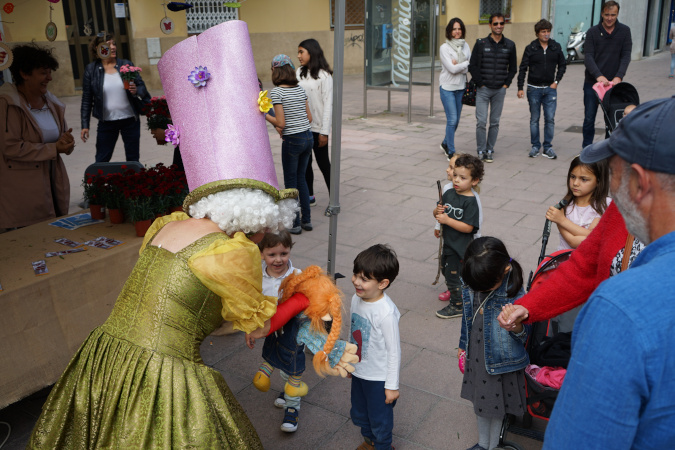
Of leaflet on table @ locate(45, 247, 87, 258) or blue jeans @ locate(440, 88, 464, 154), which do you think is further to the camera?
blue jeans @ locate(440, 88, 464, 154)

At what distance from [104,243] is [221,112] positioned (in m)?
1.66

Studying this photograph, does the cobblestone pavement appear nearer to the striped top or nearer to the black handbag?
the black handbag

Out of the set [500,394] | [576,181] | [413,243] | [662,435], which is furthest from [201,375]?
[413,243]

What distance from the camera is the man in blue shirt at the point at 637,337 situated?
111 centimetres

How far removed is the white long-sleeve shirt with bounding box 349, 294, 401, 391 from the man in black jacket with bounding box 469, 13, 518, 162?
6251 millimetres

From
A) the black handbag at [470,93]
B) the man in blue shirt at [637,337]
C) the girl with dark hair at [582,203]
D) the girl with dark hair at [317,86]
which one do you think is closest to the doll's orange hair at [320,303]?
the man in blue shirt at [637,337]

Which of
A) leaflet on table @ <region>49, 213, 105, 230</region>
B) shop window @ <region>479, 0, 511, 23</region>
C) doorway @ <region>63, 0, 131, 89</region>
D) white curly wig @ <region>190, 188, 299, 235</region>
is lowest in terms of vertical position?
leaflet on table @ <region>49, 213, 105, 230</region>

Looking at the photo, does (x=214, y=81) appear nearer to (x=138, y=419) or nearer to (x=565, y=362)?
(x=138, y=419)

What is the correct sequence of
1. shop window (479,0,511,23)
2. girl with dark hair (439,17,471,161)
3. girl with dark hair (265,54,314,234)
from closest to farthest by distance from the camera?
girl with dark hair (265,54,314,234), girl with dark hair (439,17,471,161), shop window (479,0,511,23)

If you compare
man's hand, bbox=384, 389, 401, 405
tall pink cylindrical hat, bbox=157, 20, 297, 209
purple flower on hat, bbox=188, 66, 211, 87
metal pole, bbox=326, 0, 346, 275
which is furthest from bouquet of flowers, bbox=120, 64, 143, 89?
man's hand, bbox=384, 389, 401, 405

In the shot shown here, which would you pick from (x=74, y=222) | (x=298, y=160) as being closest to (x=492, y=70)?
(x=298, y=160)

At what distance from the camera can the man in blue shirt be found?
111 cm

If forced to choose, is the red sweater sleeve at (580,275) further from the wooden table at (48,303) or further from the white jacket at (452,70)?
the white jacket at (452,70)

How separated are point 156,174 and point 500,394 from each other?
8.67 feet
